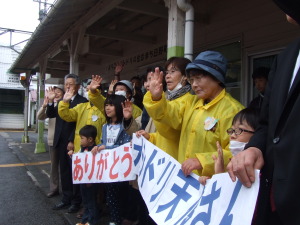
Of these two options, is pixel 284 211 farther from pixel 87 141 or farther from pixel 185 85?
pixel 87 141

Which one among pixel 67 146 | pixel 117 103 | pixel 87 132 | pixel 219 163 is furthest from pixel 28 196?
pixel 219 163

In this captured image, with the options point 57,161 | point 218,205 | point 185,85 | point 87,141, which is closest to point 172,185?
point 218,205

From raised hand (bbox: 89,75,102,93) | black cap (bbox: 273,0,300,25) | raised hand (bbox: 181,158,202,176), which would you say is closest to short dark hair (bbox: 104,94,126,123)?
raised hand (bbox: 89,75,102,93)

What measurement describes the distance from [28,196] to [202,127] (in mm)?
4353

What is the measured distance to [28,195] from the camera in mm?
5336

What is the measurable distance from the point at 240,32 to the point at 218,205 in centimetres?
408

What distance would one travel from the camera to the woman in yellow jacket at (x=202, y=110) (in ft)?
6.48

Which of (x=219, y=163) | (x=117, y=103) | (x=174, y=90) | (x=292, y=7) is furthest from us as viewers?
(x=117, y=103)

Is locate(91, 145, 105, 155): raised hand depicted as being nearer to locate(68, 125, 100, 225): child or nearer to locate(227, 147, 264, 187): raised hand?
locate(68, 125, 100, 225): child

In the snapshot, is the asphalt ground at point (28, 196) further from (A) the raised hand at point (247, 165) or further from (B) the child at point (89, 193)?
(A) the raised hand at point (247, 165)

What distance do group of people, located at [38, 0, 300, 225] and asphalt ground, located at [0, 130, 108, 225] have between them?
27 centimetres

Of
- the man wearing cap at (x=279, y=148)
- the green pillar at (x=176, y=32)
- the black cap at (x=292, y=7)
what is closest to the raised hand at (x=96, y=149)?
the green pillar at (x=176, y=32)

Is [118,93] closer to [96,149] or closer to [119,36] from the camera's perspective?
[96,149]

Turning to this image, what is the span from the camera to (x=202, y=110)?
2111 mm
